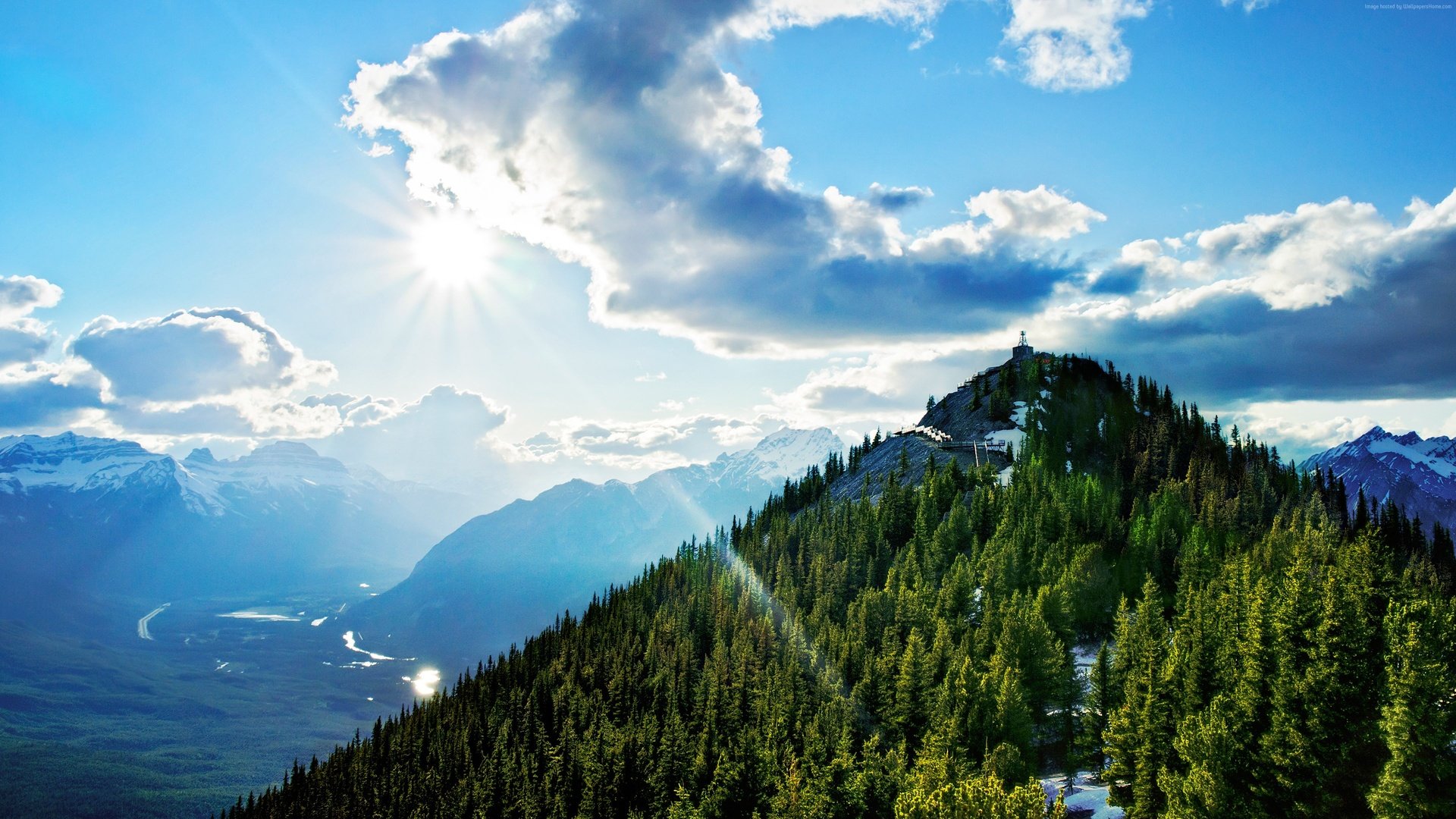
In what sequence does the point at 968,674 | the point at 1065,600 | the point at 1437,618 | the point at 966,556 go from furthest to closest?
the point at 966,556 → the point at 1065,600 → the point at 968,674 → the point at 1437,618

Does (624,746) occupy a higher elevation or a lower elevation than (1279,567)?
lower

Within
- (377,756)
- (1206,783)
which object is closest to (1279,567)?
(1206,783)

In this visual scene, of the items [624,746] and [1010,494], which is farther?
[1010,494]

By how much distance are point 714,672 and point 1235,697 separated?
7014 cm

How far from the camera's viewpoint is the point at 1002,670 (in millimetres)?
83062

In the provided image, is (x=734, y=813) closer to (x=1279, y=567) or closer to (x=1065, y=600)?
(x=1065, y=600)

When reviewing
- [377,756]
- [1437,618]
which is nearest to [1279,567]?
[1437,618]

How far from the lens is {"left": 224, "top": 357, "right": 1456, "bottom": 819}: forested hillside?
56.2 metres

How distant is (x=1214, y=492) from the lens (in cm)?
14350

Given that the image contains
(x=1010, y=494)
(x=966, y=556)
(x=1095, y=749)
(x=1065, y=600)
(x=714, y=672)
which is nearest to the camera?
(x=1095, y=749)

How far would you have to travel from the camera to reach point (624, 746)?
105250 mm

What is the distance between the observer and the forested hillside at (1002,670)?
5619cm

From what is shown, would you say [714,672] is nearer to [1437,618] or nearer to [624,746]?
[624,746]

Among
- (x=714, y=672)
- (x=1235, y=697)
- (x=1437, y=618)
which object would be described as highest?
(x=1437, y=618)
